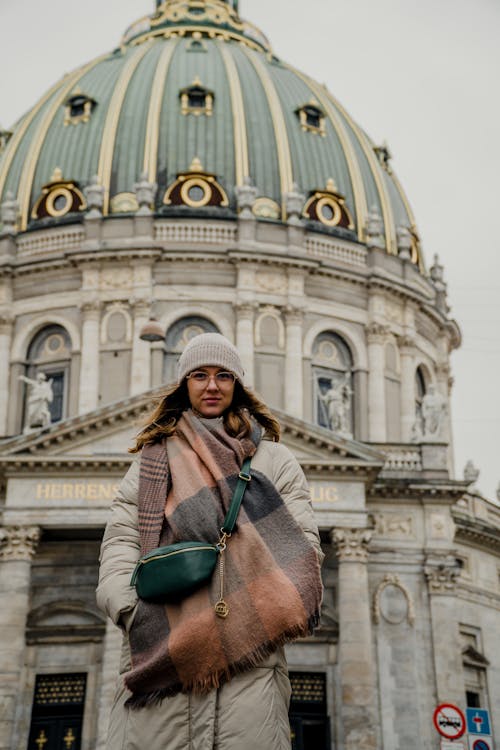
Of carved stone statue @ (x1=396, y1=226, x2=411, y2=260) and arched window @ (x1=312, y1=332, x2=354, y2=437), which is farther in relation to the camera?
carved stone statue @ (x1=396, y1=226, x2=411, y2=260)

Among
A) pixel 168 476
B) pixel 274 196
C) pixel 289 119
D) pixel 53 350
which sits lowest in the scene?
pixel 168 476

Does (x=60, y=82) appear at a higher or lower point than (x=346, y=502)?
higher

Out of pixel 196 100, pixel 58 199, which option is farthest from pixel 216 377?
pixel 196 100

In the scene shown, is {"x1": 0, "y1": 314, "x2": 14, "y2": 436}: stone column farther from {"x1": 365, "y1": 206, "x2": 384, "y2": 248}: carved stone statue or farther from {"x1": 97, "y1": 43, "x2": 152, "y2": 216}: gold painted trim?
{"x1": 365, "y1": 206, "x2": 384, "y2": 248}: carved stone statue

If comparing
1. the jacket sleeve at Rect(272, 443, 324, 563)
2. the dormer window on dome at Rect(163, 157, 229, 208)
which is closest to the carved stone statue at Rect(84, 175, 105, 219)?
the dormer window on dome at Rect(163, 157, 229, 208)

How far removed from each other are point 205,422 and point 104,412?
27.0 meters

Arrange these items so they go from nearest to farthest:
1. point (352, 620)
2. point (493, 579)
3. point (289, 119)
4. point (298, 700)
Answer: point (352, 620), point (298, 700), point (493, 579), point (289, 119)

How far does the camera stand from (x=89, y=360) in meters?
40.8

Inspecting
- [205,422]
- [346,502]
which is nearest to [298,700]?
[346,502]

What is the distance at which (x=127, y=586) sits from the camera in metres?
4.29

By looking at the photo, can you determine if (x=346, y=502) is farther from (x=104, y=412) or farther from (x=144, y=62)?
(x=144, y=62)

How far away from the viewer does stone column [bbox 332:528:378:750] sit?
1112 inches

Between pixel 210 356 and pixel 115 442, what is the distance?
89.0ft

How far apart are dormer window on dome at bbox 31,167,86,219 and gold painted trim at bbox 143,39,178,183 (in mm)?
3013
